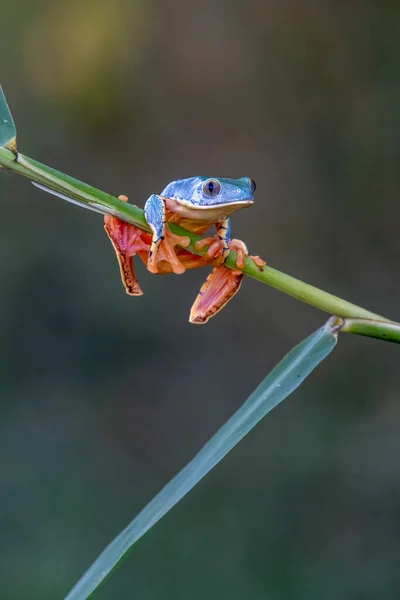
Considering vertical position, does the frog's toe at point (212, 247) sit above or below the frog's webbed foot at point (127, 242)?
above

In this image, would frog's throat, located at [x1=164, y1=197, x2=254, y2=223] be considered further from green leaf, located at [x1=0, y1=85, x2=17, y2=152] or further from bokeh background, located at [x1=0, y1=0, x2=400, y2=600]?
bokeh background, located at [x1=0, y1=0, x2=400, y2=600]

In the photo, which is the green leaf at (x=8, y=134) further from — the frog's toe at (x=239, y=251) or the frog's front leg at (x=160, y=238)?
the frog's toe at (x=239, y=251)

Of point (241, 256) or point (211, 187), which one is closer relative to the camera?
point (241, 256)

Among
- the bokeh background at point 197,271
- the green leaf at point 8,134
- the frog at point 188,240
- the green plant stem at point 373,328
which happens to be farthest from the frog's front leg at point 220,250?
the bokeh background at point 197,271

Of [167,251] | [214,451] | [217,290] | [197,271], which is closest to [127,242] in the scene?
[167,251]

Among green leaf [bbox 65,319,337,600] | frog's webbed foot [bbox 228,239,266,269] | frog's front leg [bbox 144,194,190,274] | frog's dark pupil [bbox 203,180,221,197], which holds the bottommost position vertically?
green leaf [bbox 65,319,337,600]

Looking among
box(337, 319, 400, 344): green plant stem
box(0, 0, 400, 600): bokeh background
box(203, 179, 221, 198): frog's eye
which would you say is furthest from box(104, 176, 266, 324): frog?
box(0, 0, 400, 600): bokeh background

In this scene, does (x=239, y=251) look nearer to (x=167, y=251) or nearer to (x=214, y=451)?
(x=167, y=251)
